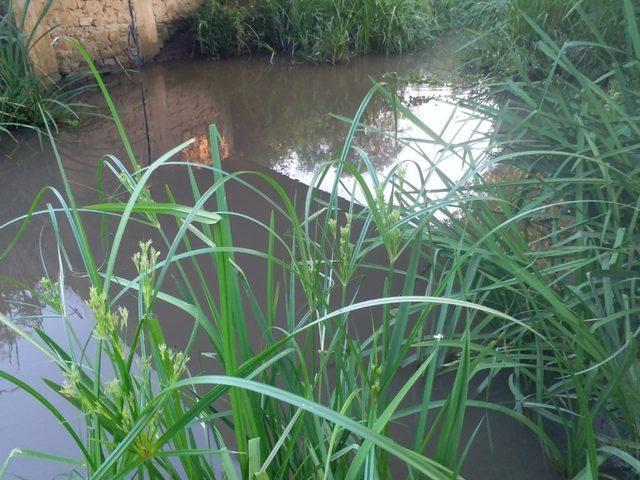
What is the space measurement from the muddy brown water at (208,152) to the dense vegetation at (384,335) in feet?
0.39

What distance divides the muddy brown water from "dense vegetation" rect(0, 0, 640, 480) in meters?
0.12

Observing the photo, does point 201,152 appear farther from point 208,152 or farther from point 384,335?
point 384,335

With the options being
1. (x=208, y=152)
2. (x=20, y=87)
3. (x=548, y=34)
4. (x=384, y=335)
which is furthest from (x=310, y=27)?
(x=384, y=335)

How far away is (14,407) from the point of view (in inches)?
67.7

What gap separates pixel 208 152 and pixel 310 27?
2.67 meters

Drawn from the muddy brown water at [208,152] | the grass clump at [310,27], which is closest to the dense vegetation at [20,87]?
the muddy brown water at [208,152]

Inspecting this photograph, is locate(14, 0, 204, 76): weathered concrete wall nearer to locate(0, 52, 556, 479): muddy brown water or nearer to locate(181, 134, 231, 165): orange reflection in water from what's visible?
locate(0, 52, 556, 479): muddy brown water

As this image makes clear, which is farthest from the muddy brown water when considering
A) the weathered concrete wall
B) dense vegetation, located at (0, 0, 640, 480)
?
the weathered concrete wall

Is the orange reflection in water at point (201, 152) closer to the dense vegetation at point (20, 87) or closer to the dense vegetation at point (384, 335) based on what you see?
the dense vegetation at point (20, 87)

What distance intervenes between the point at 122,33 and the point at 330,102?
83.5 inches

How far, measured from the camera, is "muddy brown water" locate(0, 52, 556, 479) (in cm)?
160

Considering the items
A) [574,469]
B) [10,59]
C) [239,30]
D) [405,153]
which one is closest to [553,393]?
[574,469]

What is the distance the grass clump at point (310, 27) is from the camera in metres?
5.75

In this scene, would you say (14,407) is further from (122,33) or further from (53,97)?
(122,33)
